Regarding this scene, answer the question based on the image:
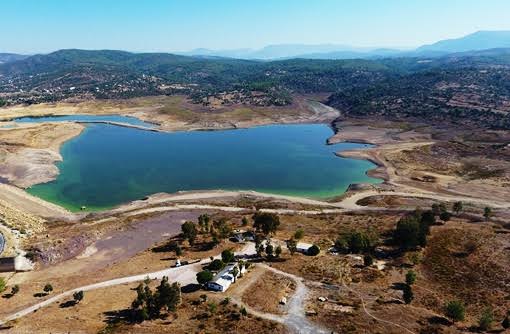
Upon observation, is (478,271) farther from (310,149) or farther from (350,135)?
(350,135)

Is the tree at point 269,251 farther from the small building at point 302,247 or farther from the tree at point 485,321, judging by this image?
the tree at point 485,321

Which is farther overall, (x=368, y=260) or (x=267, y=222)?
(x=267, y=222)

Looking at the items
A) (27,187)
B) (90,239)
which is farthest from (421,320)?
(27,187)

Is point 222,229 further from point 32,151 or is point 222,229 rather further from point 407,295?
point 32,151

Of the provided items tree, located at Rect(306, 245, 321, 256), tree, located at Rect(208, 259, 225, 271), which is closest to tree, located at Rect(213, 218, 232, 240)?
tree, located at Rect(208, 259, 225, 271)

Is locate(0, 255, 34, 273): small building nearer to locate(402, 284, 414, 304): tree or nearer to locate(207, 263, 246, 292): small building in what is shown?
locate(207, 263, 246, 292): small building

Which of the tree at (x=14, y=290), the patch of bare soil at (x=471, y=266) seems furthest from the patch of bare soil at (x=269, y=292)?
the tree at (x=14, y=290)

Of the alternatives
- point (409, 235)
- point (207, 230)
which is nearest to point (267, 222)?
point (207, 230)
